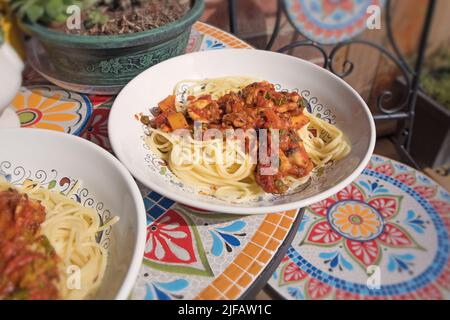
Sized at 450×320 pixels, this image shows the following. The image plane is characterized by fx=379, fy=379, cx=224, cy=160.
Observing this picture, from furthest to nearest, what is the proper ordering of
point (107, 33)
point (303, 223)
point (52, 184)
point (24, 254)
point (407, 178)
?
point (407, 178), point (303, 223), point (107, 33), point (52, 184), point (24, 254)

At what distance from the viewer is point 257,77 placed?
174 cm

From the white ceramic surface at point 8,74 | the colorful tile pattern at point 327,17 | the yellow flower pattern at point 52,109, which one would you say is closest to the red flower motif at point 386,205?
the colorful tile pattern at point 327,17

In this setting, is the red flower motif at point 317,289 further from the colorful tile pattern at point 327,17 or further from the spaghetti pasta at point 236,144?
the colorful tile pattern at point 327,17

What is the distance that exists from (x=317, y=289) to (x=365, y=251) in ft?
0.98

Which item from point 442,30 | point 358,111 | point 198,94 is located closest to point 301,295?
point 358,111

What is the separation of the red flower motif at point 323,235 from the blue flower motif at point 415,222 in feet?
1.16

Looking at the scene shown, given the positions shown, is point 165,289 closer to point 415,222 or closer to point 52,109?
point 52,109

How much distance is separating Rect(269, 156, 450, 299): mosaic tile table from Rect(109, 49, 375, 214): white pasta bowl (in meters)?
0.48

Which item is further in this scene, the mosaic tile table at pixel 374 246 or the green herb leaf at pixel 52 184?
the mosaic tile table at pixel 374 246

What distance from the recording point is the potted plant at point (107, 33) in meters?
1.47

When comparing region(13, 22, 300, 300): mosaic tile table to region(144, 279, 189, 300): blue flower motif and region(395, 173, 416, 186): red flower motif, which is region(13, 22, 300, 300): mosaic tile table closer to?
region(144, 279, 189, 300): blue flower motif

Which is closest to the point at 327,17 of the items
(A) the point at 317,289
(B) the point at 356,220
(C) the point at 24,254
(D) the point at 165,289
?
(B) the point at 356,220

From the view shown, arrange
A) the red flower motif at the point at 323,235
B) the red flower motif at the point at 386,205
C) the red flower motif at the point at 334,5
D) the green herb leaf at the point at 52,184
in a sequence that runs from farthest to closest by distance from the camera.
Answer: the red flower motif at the point at 334,5
the red flower motif at the point at 386,205
the red flower motif at the point at 323,235
the green herb leaf at the point at 52,184

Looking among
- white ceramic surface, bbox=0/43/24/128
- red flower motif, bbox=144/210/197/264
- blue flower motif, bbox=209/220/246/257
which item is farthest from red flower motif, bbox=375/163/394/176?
white ceramic surface, bbox=0/43/24/128
